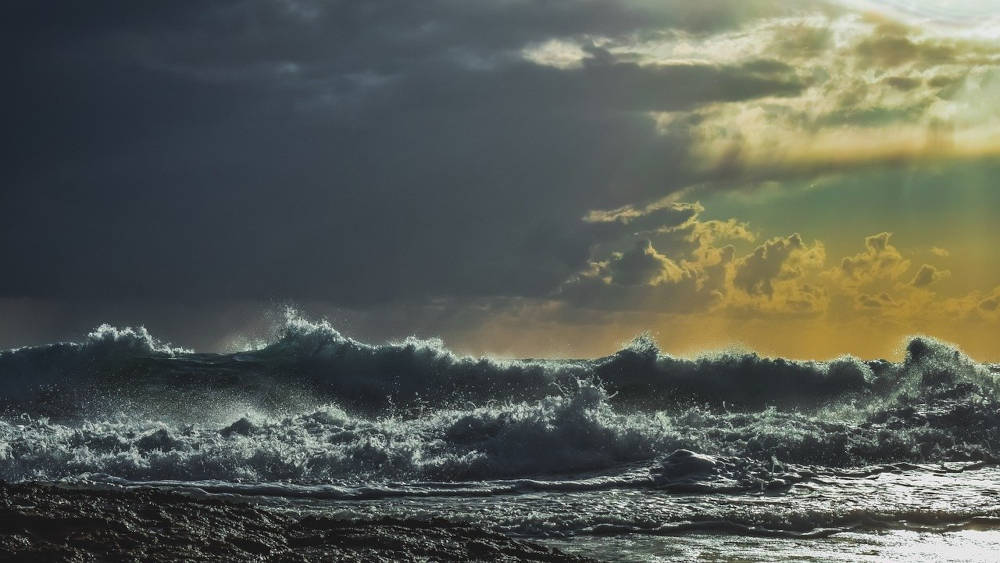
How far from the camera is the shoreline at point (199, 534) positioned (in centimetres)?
656

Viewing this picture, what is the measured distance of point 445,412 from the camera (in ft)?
62.2

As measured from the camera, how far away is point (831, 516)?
1094cm

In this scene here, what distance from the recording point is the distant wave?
14.1 meters

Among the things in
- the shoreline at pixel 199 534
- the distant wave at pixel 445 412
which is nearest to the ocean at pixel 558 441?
the distant wave at pixel 445 412

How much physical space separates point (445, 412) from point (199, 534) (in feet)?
38.9

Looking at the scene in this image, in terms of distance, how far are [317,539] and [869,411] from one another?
54.6 feet

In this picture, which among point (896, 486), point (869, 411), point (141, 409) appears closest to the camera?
point (896, 486)

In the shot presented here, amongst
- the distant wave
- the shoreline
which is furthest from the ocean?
the shoreline

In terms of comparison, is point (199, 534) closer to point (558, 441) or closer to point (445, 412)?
point (558, 441)

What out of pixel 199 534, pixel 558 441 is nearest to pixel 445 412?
pixel 558 441

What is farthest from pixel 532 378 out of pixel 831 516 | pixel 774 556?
pixel 774 556

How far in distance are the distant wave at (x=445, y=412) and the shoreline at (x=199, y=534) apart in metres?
5.20

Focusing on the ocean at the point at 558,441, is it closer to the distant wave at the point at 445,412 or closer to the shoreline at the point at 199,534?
the distant wave at the point at 445,412

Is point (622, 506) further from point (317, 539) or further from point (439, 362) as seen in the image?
point (439, 362)
